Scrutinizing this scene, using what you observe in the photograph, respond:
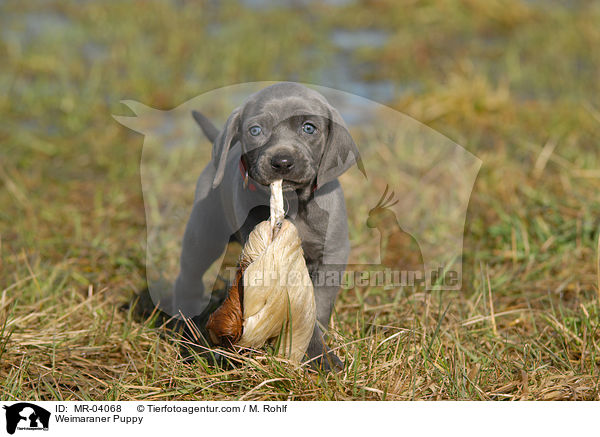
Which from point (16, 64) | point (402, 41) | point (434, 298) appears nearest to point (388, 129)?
point (434, 298)

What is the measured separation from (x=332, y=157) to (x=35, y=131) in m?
4.61

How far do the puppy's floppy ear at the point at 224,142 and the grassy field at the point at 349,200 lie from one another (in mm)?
803

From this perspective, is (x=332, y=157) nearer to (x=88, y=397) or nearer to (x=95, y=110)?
(x=88, y=397)

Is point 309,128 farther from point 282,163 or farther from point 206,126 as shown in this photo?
point 206,126

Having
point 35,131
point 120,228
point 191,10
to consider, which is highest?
point 191,10

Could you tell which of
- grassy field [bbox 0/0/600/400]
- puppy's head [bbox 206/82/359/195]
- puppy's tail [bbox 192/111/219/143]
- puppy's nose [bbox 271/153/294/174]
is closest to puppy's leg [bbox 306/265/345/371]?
grassy field [bbox 0/0/600/400]

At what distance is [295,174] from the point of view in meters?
2.72

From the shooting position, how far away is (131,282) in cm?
405

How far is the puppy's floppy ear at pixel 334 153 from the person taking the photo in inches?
113
